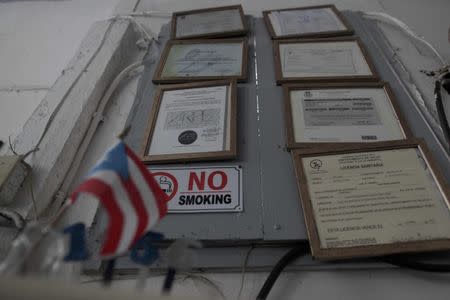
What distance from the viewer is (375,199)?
0.77 metres

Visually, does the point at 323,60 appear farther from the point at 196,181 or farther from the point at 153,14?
the point at 153,14

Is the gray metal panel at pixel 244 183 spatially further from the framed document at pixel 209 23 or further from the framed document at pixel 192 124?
the framed document at pixel 209 23

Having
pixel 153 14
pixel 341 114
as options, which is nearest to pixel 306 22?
pixel 341 114

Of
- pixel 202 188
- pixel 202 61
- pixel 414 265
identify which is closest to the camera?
pixel 414 265

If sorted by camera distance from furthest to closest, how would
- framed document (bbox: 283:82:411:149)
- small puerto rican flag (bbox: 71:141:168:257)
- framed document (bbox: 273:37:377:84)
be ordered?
framed document (bbox: 273:37:377:84)
framed document (bbox: 283:82:411:149)
small puerto rican flag (bbox: 71:141:168:257)

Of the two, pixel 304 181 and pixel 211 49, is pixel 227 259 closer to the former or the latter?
pixel 304 181

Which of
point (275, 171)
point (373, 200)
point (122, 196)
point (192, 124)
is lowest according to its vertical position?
point (122, 196)

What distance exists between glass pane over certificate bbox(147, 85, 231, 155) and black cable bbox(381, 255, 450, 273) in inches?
18.3

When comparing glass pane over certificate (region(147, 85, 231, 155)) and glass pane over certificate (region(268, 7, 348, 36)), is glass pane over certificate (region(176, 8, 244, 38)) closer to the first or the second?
glass pane over certificate (region(268, 7, 348, 36))

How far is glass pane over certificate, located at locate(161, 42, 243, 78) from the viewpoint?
1.19 metres

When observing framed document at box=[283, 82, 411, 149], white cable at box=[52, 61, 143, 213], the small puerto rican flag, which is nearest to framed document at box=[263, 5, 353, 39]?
framed document at box=[283, 82, 411, 149]

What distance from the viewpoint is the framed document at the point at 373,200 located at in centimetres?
71

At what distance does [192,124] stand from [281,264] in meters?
0.47

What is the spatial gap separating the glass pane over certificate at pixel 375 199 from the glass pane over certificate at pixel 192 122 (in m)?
0.26
